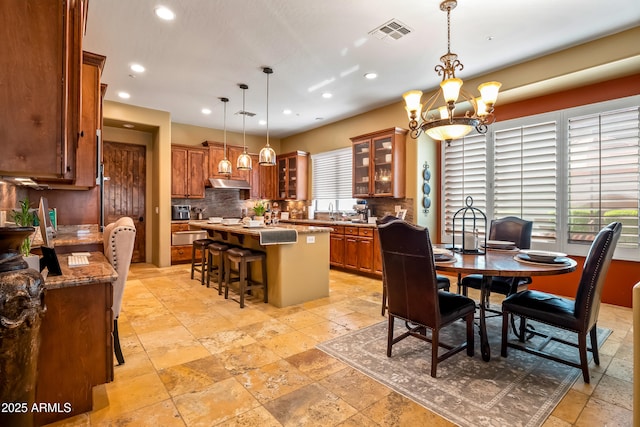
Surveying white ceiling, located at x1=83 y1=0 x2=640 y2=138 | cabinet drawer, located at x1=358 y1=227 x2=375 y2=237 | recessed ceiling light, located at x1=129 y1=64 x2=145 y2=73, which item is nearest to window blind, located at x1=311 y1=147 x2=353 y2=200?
cabinet drawer, located at x1=358 y1=227 x2=375 y2=237

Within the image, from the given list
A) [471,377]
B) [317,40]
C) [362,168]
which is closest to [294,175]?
[362,168]

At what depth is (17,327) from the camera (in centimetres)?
119

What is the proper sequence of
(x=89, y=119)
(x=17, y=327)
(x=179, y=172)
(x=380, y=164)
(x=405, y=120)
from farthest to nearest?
(x=179, y=172)
(x=380, y=164)
(x=405, y=120)
(x=89, y=119)
(x=17, y=327)

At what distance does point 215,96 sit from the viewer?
5.40 m

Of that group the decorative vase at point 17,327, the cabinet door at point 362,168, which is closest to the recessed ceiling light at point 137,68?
the cabinet door at point 362,168

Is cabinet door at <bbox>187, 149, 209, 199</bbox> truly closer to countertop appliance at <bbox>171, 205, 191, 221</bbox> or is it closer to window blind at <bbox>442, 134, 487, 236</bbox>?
countertop appliance at <bbox>171, 205, 191, 221</bbox>

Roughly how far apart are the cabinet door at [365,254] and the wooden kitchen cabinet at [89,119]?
393 cm

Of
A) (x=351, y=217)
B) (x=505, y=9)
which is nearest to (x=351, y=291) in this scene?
(x=351, y=217)

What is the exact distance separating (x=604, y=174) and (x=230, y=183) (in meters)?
6.53

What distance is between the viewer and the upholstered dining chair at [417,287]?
88.2 inches

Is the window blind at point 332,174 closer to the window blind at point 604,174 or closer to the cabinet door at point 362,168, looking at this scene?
the cabinet door at point 362,168

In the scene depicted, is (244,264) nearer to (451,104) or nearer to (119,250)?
(119,250)

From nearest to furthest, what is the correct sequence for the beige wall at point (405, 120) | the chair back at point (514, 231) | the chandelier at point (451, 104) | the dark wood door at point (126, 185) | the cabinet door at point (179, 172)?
the chandelier at point (451, 104)
the beige wall at point (405, 120)
the chair back at point (514, 231)
the dark wood door at point (126, 185)
the cabinet door at point (179, 172)

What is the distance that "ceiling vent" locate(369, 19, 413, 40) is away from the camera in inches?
128
